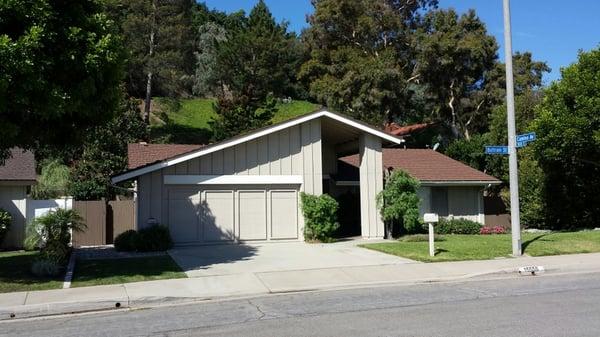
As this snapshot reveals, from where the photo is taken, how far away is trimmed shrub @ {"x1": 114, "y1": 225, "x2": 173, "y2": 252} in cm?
1878

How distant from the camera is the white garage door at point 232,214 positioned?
2072 cm

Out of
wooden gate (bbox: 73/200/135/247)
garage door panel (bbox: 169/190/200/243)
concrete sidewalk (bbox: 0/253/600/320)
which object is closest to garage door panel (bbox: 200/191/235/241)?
garage door panel (bbox: 169/190/200/243)

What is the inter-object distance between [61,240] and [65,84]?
433cm

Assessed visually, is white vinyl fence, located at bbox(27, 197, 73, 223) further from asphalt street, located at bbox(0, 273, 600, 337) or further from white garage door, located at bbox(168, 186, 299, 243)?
asphalt street, located at bbox(0, 273, 600, 337)

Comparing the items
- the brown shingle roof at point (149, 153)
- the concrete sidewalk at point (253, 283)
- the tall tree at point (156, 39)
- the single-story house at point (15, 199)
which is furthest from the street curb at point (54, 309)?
the tall tree at point (156, 39)

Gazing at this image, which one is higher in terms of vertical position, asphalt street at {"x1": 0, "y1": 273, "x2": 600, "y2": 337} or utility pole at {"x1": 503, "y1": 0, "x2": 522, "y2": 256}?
utility pole at {"x1": 503, "y1": 0, "x2": 522, "y2": 256}

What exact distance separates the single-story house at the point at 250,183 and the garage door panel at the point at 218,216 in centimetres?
3

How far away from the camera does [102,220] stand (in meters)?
23.2

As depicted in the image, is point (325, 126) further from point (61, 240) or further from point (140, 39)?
point (140, 39)

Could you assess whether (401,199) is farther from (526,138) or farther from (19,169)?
(19,169)

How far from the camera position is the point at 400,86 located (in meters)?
42.3

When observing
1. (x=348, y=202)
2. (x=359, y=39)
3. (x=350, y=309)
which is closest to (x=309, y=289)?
(x=350, y=309)

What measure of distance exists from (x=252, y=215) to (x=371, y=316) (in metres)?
12.9

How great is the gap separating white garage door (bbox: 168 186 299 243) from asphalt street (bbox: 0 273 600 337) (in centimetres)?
988
